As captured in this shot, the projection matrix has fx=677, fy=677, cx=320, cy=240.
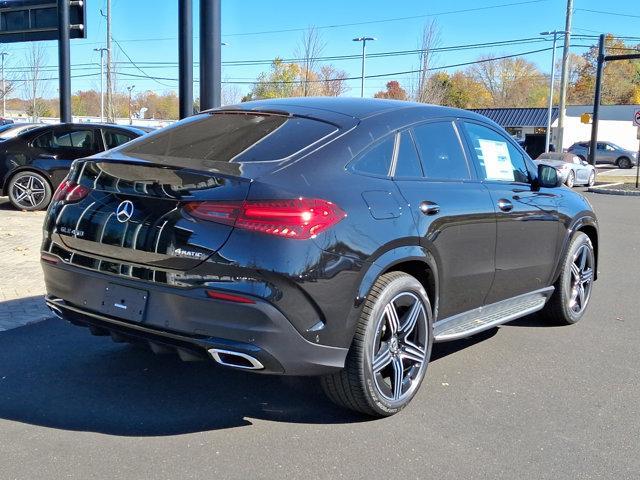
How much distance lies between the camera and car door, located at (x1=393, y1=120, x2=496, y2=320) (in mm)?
4020

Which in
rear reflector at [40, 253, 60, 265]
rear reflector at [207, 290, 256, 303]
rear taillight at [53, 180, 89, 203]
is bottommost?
rear reflector at [207, 290, 256, 303]

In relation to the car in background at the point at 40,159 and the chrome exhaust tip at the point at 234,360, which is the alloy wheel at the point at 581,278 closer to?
the chrome exhaust tip at the point at 234,360

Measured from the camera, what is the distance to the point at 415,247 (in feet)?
12.7

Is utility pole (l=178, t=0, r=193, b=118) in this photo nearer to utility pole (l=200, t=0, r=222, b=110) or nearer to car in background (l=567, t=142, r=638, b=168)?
utility pole (l=200, t=0, r=222, b=110)

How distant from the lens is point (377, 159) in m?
3.89

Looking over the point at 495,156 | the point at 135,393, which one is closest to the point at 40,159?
the point at 135,393

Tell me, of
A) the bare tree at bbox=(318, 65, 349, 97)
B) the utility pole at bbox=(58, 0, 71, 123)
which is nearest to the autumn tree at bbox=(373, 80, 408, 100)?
the bare tree at bbox=(318, 65, 349, 97)

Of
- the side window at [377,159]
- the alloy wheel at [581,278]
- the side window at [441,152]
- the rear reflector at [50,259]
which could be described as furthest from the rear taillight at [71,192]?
the alloy wheel at [581,278]

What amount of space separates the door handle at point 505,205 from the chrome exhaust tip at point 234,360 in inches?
89.2

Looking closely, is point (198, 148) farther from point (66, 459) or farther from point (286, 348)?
point (66, 459)

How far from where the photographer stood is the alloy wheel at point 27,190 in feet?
36.8

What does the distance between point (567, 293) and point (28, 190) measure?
8.93 m

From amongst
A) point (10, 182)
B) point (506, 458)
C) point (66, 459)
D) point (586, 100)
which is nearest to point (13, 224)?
point (10, 182)

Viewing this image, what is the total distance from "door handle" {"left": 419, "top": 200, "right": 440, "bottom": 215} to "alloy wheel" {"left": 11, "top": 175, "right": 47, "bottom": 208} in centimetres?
893
